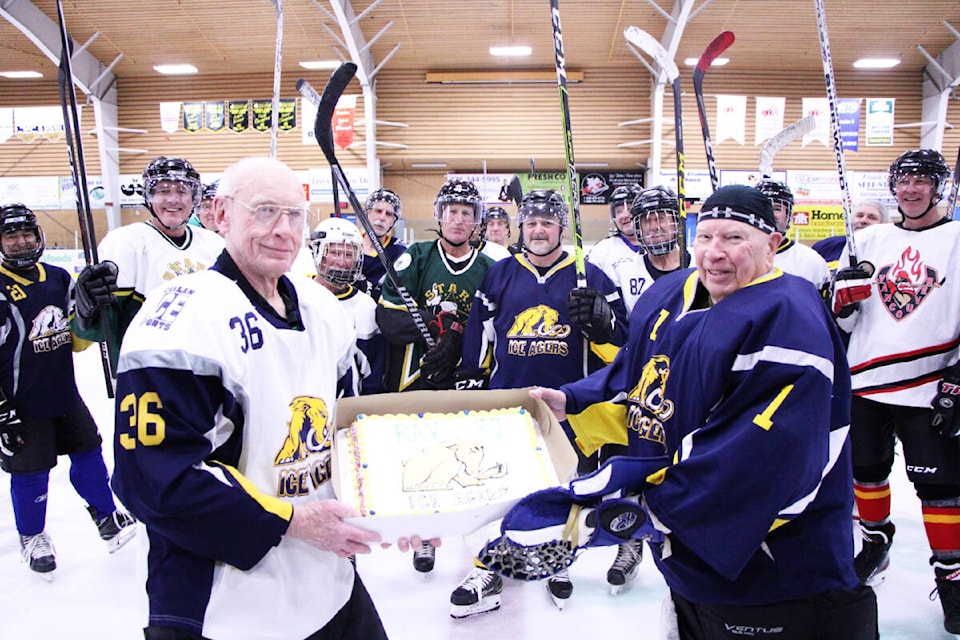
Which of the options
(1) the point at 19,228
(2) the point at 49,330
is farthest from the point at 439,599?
(1) the point at 19,228

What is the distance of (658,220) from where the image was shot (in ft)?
10.8

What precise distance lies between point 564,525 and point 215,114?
51.7ft

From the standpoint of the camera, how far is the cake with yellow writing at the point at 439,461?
4.02ft

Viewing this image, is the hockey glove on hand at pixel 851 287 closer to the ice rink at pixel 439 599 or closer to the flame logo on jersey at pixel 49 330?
the ice rink at pixel 439 599

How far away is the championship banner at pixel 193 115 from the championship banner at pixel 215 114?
0.37 feet

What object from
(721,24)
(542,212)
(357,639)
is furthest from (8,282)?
(721,24)

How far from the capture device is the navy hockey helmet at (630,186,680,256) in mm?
3281

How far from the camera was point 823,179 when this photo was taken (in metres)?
14.8

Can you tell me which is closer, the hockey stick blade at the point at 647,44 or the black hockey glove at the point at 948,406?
the black hockey glove at the point at 948,406

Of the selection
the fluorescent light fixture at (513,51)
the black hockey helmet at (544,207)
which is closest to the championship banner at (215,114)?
the fluorescent light fixture at (513,51)

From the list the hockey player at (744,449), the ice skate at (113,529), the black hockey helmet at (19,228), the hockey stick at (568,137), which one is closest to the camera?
the hockey player at (744,449)

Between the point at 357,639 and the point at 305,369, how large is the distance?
2.20 ft

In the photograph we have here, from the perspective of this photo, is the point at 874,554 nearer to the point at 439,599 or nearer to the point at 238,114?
the point at 439,599

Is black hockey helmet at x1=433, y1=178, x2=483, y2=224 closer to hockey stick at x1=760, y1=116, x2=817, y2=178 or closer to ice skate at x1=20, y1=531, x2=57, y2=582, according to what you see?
hockey stick at x1=760, y1=116, x2=817, y2=178
